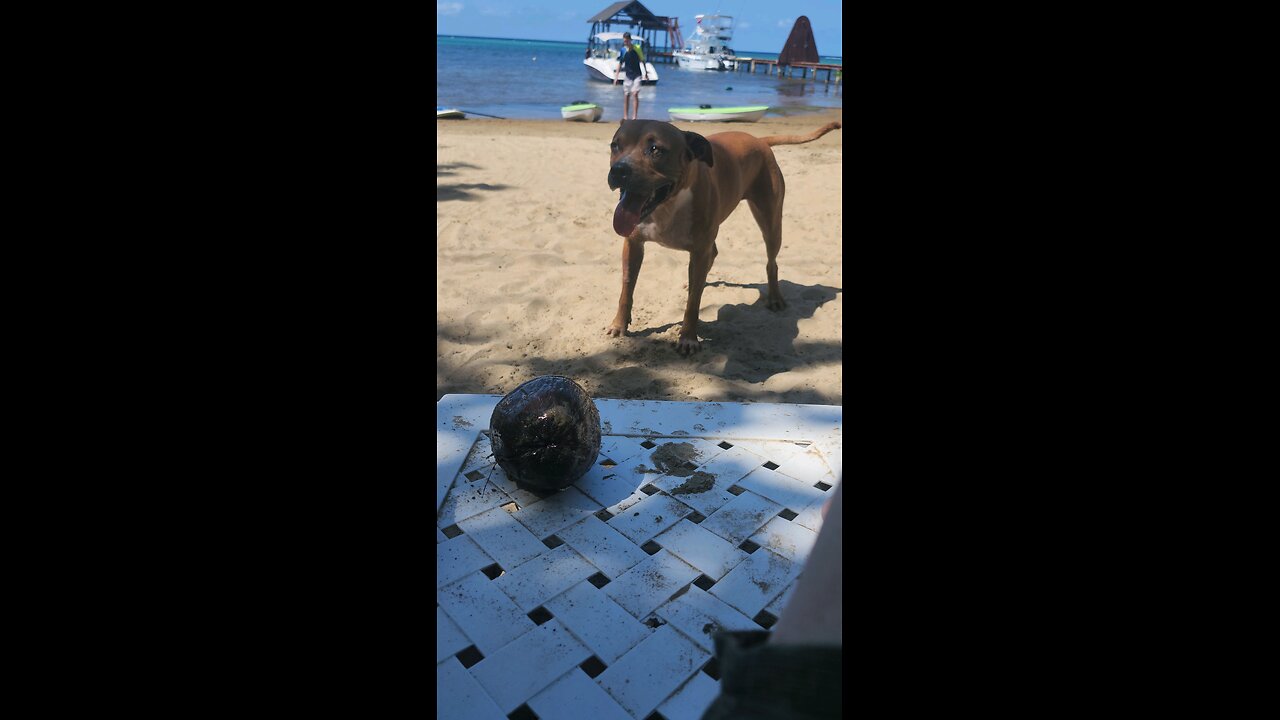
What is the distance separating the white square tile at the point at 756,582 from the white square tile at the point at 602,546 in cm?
21

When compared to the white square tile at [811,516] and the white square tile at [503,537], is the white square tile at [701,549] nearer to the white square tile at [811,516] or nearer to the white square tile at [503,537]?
the white square tile at [811,516]

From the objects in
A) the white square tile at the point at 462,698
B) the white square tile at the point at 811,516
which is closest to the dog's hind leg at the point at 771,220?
the white square tile at the point at 811,516

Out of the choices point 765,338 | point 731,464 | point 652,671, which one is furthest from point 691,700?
point 765,338

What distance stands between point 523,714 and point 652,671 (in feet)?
0.82

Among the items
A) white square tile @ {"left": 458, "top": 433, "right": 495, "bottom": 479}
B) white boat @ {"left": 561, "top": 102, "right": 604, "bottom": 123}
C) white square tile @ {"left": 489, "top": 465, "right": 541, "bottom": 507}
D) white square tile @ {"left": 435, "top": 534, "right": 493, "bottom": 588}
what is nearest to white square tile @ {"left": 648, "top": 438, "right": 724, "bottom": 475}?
white square tile @ {"left": 489, "top": 465, "right": 541, "bottom": 507}

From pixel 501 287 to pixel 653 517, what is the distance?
275cm

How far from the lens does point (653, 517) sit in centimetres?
194

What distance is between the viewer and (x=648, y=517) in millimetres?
1940

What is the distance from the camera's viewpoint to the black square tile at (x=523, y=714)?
52.1 inches

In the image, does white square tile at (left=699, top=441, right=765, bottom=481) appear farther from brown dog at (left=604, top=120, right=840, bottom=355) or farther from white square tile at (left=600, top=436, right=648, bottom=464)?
brown dog at (left=604, top=120, right=840, bottom=355)

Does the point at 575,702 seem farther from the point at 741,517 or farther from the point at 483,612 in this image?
the point at 741,517
